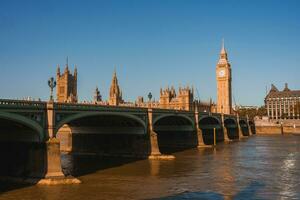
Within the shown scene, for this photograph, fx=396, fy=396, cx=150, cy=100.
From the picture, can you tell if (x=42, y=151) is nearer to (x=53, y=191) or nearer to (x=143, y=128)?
(x=53, y=191)

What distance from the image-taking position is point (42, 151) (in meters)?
39.5

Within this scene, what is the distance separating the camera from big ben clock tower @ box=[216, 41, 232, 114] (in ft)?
622

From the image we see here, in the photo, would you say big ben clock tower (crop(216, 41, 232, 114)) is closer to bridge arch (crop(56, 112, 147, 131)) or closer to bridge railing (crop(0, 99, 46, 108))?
bridge arch (crop(56, 112, 147, 131))

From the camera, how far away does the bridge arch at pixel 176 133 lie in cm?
8650

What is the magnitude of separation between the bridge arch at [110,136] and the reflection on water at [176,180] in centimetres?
630

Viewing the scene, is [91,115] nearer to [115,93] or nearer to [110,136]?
[110,136]

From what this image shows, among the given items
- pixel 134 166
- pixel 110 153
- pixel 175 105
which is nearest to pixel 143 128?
pixel 110 153

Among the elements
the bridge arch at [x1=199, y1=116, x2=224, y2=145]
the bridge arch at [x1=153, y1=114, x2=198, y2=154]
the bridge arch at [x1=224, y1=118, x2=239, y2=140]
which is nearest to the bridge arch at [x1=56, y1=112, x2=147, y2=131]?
the bridge arch at [x1=153, y1=114, x2=198, y2=154]

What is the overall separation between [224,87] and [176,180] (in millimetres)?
157536

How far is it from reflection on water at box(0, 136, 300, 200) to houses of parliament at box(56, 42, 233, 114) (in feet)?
341

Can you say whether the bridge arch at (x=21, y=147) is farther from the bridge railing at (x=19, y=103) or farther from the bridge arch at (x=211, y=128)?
the bridge arch at (x=211, y=128)

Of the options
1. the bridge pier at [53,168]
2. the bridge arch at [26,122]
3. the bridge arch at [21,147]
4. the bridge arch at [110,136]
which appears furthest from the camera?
the bridge arch at [110,136]

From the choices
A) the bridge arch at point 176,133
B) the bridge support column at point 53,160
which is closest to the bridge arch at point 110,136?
the bridge arch at point 176,133

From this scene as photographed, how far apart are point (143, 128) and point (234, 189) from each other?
30.1 meters
